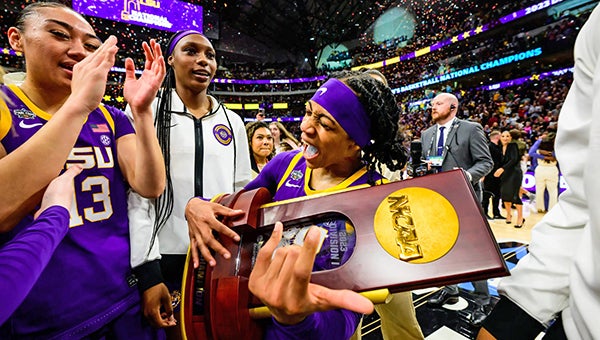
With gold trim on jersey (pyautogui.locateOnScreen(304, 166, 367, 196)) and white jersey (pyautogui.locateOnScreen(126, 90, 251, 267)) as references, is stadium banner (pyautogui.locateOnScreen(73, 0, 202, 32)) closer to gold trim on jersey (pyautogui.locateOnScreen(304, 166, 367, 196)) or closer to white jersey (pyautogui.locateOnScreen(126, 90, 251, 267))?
white jersey (pyautogui.locateOnScreen(126, 90, 251, 267))

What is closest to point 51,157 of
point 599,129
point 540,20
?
point 599,129

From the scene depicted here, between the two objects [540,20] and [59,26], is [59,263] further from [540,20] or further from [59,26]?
[540,20]

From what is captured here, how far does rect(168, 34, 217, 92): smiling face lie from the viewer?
1539 millimetres

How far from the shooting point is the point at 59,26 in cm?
97

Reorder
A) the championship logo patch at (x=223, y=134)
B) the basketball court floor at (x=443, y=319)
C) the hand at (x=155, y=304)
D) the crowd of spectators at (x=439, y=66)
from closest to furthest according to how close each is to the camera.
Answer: the hand at (x=155, y=304)
the championship logo patch at (x=223, y=134)
the basketball court floor at (x=443, y=319)
the crowd of spectators at (x=439, y=66)

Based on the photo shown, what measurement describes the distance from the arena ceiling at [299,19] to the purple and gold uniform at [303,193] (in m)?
21.6

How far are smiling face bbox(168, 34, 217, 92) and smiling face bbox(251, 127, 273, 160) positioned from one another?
72.6 inches

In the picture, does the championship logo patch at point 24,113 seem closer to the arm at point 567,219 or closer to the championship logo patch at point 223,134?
the championship logo patch at point 223,134

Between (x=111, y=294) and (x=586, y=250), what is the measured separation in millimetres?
1263

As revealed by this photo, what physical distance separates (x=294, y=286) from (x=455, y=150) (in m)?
2.92

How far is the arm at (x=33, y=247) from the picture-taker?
0.61 metres

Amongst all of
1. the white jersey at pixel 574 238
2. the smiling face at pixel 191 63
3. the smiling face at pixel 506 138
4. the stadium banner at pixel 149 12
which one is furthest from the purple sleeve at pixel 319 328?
the stadium banner at pixel 149 12

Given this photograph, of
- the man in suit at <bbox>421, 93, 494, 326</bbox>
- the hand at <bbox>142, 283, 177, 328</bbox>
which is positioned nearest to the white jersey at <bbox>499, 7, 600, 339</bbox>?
the hand at <bbox>142, 283, 177, 328</bbox>

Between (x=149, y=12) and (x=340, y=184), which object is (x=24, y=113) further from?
(x=149, y=12)
